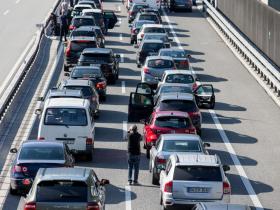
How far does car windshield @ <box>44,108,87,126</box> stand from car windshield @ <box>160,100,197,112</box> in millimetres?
4138

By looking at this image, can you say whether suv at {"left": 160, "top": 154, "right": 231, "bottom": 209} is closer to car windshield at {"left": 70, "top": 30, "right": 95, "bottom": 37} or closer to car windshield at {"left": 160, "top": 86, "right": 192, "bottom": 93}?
car windshield at {"left": 160, "top": 86, "right": 192, "bottom": 93}

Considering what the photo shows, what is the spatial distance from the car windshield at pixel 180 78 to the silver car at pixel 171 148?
13.7 metres

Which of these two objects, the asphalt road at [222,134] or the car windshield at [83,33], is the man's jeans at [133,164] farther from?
the car windshield at [83,33]

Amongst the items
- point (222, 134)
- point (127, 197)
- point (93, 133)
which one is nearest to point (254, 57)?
point (222, 134)

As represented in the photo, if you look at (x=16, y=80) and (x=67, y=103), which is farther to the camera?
(x=16, y=80)

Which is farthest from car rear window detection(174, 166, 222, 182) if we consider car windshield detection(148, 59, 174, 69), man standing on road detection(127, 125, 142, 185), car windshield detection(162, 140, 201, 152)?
car windshield detection(148, 59, 174, 69)

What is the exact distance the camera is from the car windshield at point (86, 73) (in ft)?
141

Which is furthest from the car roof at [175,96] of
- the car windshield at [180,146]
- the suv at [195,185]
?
the suv at [195,185]

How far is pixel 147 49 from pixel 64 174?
3121 cm

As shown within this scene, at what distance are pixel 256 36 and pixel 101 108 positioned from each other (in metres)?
16.8

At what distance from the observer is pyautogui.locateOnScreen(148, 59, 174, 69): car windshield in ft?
151

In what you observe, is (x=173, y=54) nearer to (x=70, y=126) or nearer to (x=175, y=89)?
(x=175, y=89)

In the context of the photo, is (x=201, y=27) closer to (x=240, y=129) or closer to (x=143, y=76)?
(x=143, y=76)

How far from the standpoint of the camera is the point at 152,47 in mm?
52750
